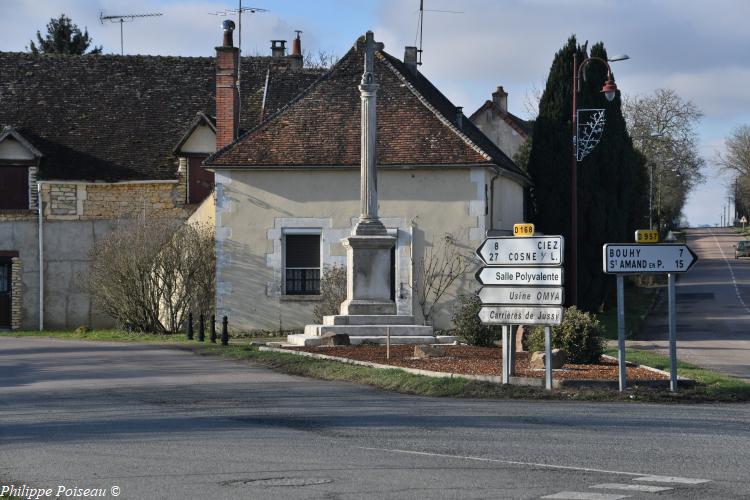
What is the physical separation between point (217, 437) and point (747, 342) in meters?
21.3

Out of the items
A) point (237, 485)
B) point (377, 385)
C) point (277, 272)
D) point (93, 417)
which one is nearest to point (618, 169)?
point (277, 272)

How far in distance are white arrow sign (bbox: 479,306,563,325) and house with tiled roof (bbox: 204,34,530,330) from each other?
13.1m

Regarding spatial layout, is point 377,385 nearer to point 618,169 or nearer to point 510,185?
point 510,185

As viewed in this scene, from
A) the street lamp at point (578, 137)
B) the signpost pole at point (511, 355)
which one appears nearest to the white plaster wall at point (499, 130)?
the street lamp at point (578, 137)

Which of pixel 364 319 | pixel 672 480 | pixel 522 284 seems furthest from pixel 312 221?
pixel 672 480

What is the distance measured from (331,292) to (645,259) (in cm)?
1361

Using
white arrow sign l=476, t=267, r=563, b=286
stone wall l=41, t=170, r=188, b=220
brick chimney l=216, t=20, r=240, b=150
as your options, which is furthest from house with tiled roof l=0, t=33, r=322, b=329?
white arrow sign l=476, t=267, r=563, b=286

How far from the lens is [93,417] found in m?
13.1

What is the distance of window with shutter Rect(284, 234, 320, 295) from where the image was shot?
100ft

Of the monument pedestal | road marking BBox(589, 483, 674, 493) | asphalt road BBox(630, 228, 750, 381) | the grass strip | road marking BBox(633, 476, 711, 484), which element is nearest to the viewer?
road marking BBox(589, 483, 674, 493)

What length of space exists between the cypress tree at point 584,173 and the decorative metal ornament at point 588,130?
0.46 meters

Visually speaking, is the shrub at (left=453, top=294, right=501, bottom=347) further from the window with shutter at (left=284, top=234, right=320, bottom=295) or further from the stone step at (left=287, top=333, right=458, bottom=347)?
the window with shutter at (left=284, top=234, right=320, bottom=295)

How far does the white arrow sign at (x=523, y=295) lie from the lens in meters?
16.2

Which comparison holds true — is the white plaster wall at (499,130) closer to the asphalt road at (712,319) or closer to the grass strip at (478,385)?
the asphalt road at (712,319)
